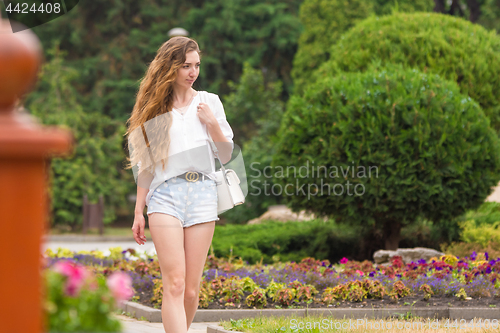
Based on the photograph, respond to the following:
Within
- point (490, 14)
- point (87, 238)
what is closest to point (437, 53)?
point (87, 238)

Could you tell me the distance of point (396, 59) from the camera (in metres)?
9.92

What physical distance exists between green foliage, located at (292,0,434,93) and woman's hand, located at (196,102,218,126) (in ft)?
53.3

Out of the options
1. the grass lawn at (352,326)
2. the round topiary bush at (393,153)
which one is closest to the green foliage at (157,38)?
the round topiary bush at (393,153)

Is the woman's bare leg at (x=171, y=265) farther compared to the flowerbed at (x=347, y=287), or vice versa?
the flowerbed at (x=347, y=287)

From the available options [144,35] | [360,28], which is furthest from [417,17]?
[144,35]

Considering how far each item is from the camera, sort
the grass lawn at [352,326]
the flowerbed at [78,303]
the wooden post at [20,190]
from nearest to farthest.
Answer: the wooden post at [20,190] → the flowerbed at [78,303] → the grass lawn at [352,326]

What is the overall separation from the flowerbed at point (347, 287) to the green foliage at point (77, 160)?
12.6 meters

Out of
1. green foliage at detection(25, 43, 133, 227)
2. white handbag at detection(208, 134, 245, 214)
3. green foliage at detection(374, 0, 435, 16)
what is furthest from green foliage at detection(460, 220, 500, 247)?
green foliage at detection(374, 0, 435, 16)

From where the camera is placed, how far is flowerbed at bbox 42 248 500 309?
5359 millimetres

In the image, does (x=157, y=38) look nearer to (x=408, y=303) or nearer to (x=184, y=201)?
(x=408, y=303)

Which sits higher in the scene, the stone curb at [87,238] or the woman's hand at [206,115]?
the woman's hand at [206,115]

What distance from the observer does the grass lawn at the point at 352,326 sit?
13.3 ft

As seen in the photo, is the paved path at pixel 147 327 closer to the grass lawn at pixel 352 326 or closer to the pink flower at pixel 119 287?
the grass lawn at pixel 352 326

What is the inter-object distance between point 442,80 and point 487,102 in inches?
67.0
